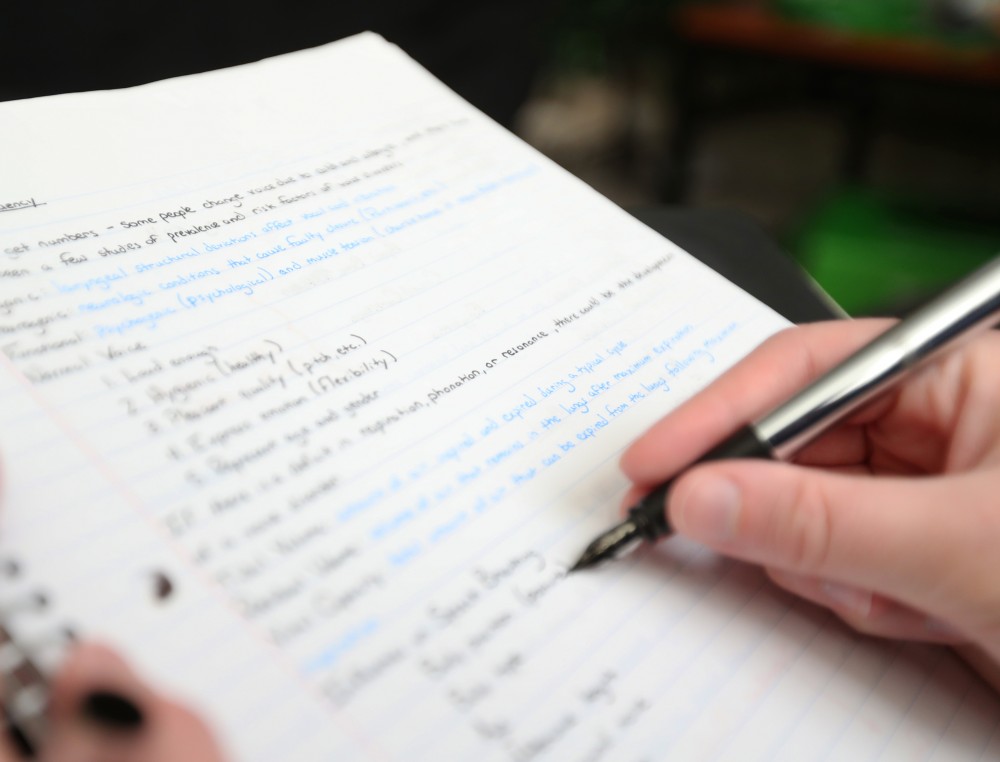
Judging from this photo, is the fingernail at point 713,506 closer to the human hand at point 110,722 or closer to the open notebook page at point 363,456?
the open notebook page at point 363,456

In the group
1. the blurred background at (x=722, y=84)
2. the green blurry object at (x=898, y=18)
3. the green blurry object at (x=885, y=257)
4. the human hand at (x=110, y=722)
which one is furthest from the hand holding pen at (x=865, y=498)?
the green blurry object at (x=898, y=18)

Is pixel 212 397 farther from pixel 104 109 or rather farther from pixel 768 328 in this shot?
pixel 768 328

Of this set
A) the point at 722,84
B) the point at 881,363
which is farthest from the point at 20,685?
the point at 722,84

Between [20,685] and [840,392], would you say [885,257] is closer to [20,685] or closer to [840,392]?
[840,392]

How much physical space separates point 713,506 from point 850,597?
0.08 metres

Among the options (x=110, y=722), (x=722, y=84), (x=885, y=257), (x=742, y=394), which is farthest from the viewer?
(x=722, y=84)

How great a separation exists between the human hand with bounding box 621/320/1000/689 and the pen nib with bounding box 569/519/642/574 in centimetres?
2

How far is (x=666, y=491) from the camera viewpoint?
29 centimetres

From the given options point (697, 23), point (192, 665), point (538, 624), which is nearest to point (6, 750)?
point (192, 665)

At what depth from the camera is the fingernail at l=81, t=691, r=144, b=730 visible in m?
0.20

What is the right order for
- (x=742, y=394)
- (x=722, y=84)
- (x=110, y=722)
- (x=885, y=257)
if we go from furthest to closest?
(x=722, y=84) → (x=885, y=257) → (x=742, y=394) → (x=110, y=722)

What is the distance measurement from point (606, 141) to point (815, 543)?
56.5 inches

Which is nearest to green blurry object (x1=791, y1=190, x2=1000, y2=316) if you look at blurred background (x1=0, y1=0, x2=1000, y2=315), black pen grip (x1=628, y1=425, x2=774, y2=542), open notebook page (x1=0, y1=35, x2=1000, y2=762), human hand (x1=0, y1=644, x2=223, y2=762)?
blurred background (x1=0, y1=0, x2=1000, y2=315)

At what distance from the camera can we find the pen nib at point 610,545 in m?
0.28
